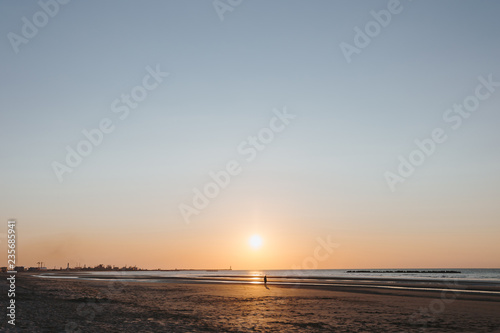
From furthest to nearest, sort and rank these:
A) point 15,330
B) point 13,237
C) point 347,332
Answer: point 13,237 → point 347,332 → point 15,330

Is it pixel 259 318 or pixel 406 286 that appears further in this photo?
pixel 406 286

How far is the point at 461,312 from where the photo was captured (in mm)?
27094

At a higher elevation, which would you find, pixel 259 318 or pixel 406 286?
pixel 259 318

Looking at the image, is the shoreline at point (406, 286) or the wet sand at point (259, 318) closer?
the wet sand at point (259, 318)

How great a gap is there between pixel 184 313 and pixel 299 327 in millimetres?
9247

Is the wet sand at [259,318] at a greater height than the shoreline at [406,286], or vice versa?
the wet sand at [259,318]

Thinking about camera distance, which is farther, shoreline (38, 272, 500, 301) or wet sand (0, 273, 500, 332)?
shoreline (38, 272, 500, 301)

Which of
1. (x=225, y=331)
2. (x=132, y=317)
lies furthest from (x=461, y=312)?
(x=132, y=317)

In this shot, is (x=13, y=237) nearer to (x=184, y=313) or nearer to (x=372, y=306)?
(x=184, y=313)

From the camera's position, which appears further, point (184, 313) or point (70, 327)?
point (184, 313)

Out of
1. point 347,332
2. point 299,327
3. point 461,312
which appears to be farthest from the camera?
point 461,312

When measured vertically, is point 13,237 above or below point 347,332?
above

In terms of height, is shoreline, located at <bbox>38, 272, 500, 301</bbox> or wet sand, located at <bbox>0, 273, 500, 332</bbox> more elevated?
wet sand, located at <bbox>0, 273, 500, 332</bbox>

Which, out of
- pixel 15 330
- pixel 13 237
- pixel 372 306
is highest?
pixel 13 237
